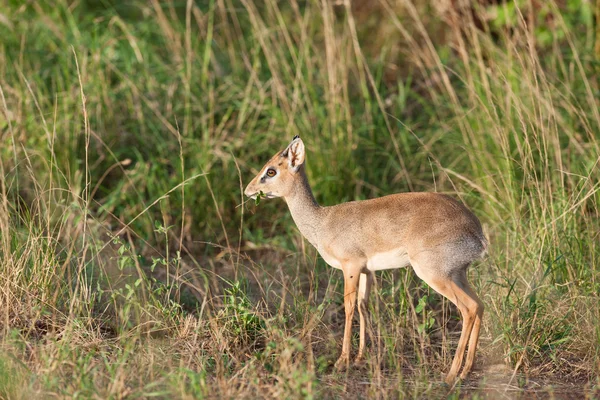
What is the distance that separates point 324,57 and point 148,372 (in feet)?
15.4

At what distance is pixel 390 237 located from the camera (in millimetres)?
4613

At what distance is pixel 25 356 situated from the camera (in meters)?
4.45

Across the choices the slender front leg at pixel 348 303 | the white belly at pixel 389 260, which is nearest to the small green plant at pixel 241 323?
the slender front leg at pixel 348 303

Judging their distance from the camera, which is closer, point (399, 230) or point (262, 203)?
point (399, 230)

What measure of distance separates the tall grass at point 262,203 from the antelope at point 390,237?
9.4 inches

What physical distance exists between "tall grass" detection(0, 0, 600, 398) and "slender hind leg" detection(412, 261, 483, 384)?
0.15 meters

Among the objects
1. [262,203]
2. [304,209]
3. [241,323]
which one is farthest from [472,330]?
[262,203]

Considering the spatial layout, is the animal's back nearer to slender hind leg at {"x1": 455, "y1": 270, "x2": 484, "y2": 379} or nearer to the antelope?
the antelope

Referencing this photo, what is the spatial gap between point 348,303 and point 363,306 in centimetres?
22

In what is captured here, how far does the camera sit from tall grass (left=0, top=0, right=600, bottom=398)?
459 centimetres

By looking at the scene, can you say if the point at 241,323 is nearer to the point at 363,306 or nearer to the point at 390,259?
the point at 363,306

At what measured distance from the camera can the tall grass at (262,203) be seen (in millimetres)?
4594

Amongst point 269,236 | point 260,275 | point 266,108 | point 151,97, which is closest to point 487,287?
point 260,275

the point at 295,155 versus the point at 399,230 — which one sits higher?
the point at 295,155
